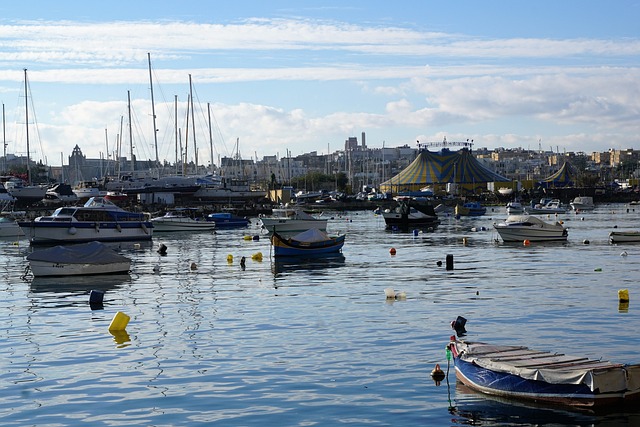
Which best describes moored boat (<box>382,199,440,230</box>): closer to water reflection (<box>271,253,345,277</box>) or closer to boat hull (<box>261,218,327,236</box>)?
boat hull (<box>261,218,327,236</box>)

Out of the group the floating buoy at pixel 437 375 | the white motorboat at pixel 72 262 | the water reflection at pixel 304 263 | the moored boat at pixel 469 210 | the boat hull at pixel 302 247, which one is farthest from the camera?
the moored boat at pixel 469 210

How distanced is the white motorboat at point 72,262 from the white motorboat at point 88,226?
26544 millimetres

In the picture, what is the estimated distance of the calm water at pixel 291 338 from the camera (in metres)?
20.4

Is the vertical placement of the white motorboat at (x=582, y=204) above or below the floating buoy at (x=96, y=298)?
below

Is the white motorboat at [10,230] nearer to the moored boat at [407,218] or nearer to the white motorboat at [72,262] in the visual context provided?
Result: the moored boat at [407,218]

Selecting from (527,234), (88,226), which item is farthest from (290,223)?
(527,234)

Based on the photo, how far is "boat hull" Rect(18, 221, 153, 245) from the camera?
74.3 m

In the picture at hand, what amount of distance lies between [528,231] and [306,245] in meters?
21.3

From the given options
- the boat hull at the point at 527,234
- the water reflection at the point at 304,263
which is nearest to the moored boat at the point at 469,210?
the boat hull at the point at 527,234

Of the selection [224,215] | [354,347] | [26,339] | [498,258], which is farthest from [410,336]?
[224,215]

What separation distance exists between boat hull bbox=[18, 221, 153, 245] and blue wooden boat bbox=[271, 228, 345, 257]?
21.3m

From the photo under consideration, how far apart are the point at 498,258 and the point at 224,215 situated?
2266 inches

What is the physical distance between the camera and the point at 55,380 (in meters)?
23.6

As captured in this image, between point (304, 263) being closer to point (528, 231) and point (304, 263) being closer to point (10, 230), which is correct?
point (528, 231)
